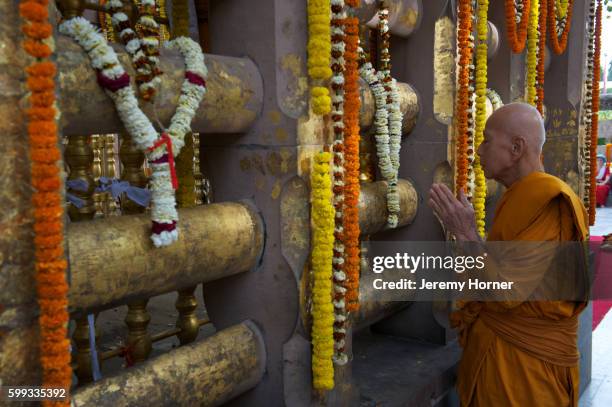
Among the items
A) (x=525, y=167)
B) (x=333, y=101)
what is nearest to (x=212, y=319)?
(x=333, y=101)

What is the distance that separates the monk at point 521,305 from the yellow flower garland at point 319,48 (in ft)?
2.11

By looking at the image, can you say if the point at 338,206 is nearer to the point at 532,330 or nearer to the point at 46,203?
the point at 532,330

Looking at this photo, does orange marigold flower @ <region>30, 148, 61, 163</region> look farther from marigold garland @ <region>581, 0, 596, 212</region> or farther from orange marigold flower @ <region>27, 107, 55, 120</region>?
marigold garland @ <region>581, 0, 596, 212</region>

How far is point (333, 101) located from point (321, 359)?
3.38ft

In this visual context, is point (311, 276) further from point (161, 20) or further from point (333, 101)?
point (161, 20)

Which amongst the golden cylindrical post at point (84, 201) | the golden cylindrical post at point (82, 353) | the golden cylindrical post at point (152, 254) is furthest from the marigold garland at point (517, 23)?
the golden cylindrical post at point (82, 353)

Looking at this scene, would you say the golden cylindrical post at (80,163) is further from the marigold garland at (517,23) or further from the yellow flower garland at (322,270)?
the marigold garland at (517,23)

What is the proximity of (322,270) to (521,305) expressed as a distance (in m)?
0.86

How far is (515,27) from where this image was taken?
13.8ft

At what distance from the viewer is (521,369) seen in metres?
2.71

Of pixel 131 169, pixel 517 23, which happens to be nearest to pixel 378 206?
pixel 131 169

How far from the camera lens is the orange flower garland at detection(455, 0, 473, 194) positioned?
3.66 meters

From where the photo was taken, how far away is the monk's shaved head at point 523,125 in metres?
2.68

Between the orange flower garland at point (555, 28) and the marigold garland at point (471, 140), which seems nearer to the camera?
the marigold garland at point (471, 140)
